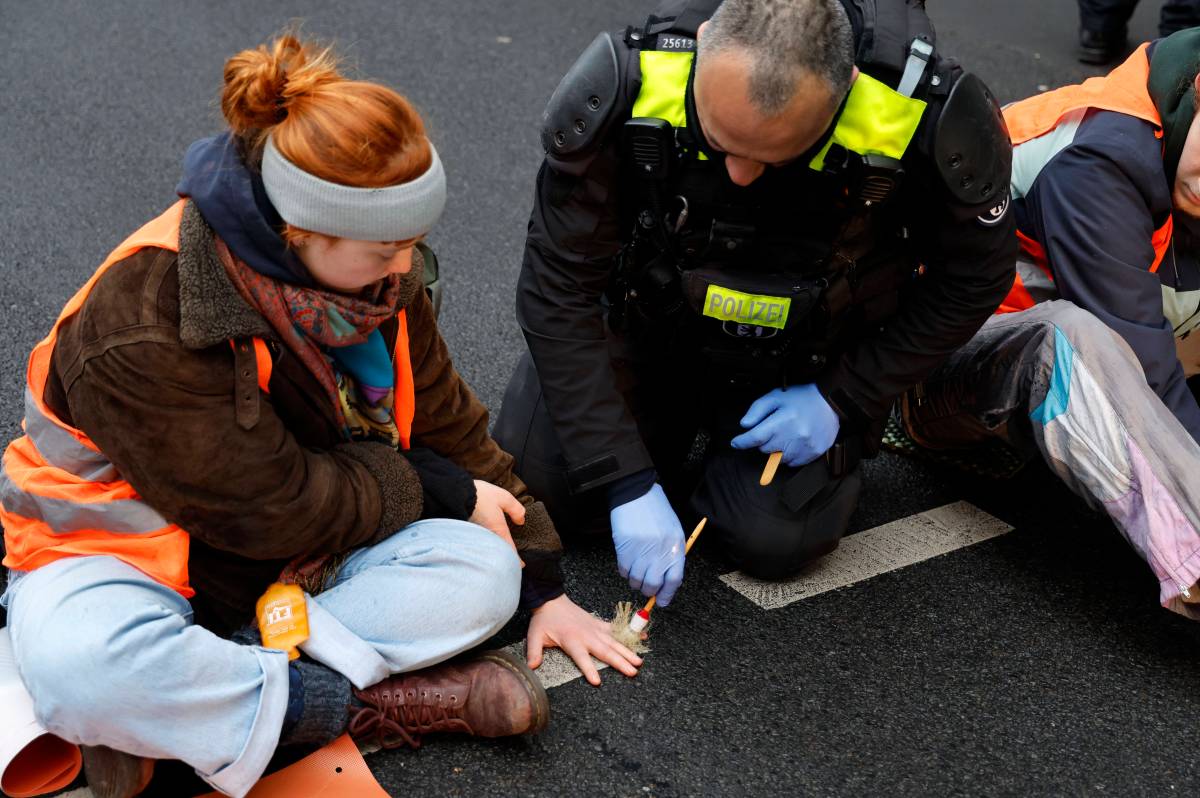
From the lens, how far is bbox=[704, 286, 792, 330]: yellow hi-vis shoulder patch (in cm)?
201

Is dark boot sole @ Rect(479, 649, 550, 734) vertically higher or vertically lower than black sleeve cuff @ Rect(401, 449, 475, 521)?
lower

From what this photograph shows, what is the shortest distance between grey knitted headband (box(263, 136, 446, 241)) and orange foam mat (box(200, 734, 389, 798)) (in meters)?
0.70

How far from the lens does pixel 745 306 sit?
2016 mm

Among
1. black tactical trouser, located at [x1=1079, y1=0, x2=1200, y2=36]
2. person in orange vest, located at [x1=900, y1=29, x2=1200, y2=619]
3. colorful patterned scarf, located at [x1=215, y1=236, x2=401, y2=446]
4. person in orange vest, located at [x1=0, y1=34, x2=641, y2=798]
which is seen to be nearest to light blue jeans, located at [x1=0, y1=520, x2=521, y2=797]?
person in orange vest, located at [x1=0, y1=34, x2=641, y2=798]

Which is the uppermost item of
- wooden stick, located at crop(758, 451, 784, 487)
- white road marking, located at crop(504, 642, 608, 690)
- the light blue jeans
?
the light blue jeans

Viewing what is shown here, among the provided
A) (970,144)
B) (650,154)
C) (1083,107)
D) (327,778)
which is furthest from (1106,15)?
(327,778)

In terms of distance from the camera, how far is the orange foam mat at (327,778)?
165 centimetres

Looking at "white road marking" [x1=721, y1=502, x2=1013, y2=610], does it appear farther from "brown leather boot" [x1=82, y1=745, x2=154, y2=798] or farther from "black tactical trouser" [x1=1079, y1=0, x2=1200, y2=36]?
"black tactical trouser" [x1=1079, y1=0, x2=1200, y2=36]

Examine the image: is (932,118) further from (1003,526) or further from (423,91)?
(423,91)

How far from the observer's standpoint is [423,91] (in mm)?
4008

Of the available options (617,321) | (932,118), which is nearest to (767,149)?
(932,118)

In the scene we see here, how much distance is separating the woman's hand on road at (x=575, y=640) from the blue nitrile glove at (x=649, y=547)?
0.33 feet

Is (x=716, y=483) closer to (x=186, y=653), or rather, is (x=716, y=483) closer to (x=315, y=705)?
(x=315, y=705)

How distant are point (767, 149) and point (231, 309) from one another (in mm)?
755
